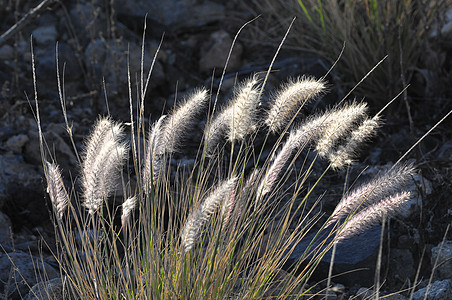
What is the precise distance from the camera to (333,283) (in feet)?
9.74

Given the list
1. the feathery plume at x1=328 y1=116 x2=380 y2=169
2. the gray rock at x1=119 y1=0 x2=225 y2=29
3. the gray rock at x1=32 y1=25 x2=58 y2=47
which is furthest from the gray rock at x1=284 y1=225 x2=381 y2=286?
the gray rock at x1=32 y1=25 x2=58 y2=47

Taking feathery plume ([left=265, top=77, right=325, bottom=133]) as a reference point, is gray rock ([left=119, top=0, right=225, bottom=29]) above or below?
above

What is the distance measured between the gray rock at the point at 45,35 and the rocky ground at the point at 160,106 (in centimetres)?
1

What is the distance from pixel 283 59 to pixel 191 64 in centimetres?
82

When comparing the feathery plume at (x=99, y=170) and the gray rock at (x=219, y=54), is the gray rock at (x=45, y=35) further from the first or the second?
the feathery plume at (x=99, y=170)

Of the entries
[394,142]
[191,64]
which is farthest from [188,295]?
[191,64]

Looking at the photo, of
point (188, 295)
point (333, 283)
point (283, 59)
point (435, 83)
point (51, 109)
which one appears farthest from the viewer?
point (283, 59)

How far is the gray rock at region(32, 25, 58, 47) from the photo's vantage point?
17.4 ft

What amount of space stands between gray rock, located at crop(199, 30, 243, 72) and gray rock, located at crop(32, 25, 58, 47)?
4.56ft

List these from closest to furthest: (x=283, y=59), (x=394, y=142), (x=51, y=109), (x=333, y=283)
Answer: (x=333, y=283)
(x=394, y=142)
(x=51, y=109)
(x=283, y=59)

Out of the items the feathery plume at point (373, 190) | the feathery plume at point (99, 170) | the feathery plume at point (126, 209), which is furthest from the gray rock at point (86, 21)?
the feathery plume at point (373, 190)

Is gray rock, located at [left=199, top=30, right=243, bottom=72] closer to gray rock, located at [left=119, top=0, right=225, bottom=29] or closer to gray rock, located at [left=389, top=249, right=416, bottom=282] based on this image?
gray rock, located at [left=119, top=0, right=225, bottom=29]

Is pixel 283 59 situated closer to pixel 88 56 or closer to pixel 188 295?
pixel 88 56

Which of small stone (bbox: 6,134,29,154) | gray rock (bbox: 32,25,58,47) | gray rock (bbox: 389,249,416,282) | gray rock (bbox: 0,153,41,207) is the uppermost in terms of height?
gray rock (bbox: 32,25,58,47)
